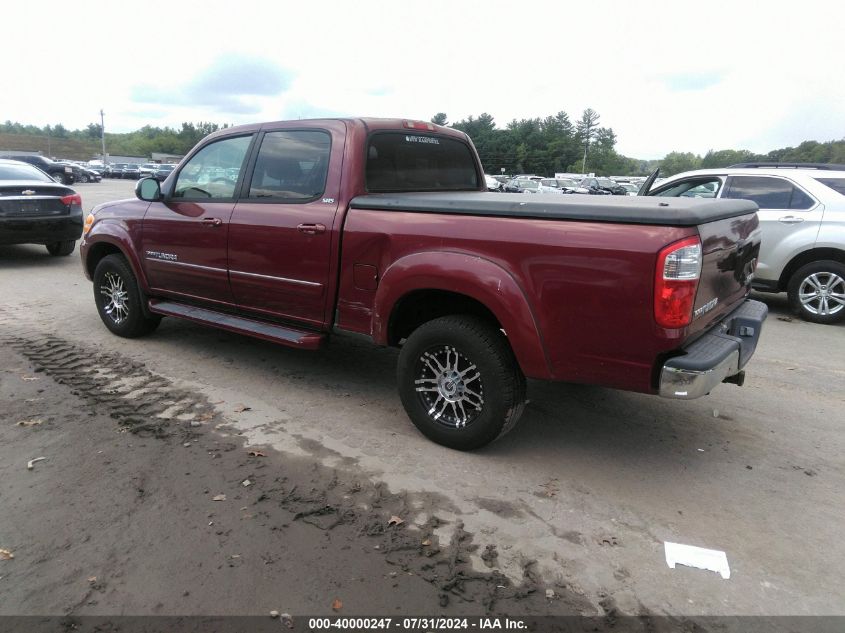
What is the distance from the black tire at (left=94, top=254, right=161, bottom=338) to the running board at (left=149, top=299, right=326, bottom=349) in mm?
237

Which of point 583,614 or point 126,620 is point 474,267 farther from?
point 126,620

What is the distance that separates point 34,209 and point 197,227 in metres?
6.11

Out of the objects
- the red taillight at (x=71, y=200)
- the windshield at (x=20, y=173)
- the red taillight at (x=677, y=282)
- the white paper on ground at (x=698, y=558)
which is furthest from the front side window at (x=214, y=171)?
the windshield at (x=20, y=173)

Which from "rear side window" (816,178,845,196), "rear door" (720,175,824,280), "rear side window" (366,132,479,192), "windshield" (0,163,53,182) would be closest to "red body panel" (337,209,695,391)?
"rear side window" (366,132,479,192)

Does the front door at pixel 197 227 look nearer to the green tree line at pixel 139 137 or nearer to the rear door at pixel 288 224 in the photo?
the rear door at pixel 288 224

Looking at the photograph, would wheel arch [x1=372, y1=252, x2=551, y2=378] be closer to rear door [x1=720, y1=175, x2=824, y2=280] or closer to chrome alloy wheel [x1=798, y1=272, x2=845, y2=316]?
rear door [x1=720, y1=175, x2=824, y2=280]

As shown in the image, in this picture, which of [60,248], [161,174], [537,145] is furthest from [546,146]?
[60,248]

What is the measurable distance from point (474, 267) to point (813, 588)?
2.11 metres

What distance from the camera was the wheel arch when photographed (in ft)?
10.8

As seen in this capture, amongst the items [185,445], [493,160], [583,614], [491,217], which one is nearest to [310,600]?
[583,614]

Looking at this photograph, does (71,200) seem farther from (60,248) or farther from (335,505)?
(335,505)

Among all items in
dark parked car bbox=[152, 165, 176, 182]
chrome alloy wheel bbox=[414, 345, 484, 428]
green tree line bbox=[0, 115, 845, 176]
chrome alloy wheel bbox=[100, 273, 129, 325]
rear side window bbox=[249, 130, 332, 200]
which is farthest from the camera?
green tree line bbox=[0, 115, 845, 176]

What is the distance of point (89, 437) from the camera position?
3807mm

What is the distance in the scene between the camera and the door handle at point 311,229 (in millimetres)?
4094
